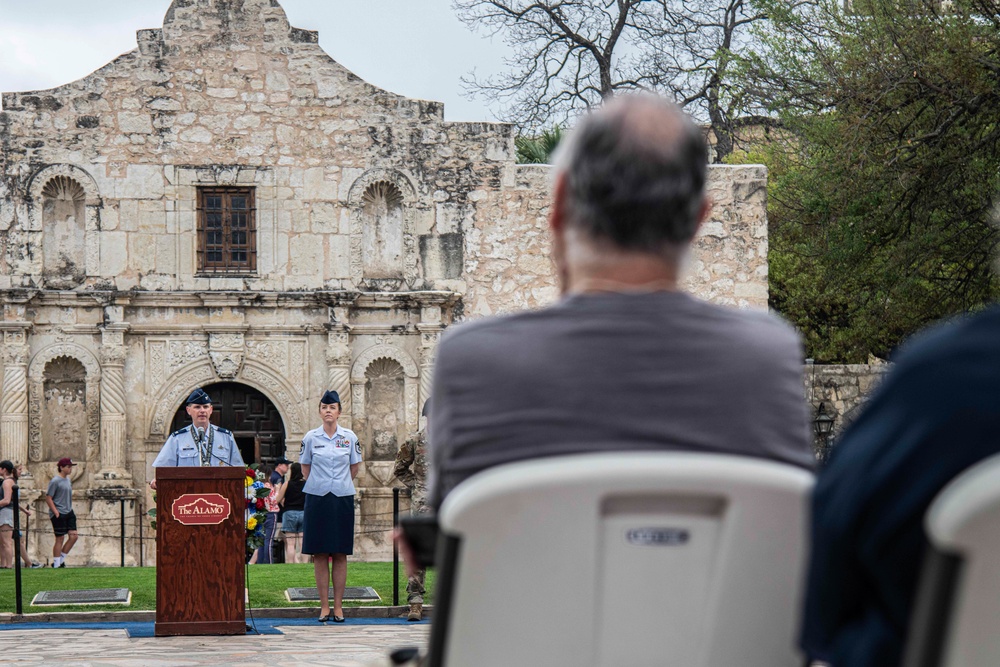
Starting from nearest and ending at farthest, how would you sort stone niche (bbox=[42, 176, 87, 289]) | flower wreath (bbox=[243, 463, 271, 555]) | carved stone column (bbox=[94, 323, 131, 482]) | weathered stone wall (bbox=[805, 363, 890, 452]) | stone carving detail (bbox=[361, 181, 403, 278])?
1. flower wreath (bbox=[243, 463, 271, 555])
2. carved stone column (bbox=[94, 323, 131, 482])
3. stone niche (bbox=[42, 176, 87, 289])
4. stone carving detail (bbox=[361, 181, 403, 278])
5. weathered stone wall (bbox=[805, 363, 890, 452])

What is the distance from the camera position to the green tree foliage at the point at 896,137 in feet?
48.8

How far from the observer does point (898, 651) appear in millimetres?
1783

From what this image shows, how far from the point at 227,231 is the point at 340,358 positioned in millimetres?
2475

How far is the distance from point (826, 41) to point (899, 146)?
281cm

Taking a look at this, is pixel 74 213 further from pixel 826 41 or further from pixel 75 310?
pixel 826 41

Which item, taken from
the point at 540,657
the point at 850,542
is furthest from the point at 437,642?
the point at 850,542

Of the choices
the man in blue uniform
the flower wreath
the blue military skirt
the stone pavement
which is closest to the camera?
the stone pavement

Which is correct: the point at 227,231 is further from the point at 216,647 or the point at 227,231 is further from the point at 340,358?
the point at 216,647

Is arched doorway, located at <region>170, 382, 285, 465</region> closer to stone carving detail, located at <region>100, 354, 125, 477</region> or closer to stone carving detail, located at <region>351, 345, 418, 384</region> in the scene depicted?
stone carving detail, located at <region>100, 354, 125, 477</region>

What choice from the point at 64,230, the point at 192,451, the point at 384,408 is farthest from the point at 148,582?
the point at 64,230

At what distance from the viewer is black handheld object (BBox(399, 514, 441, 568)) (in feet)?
7.38

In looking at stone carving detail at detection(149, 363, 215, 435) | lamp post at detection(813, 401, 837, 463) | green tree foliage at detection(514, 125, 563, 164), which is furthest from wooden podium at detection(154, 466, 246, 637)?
green tree foliage at detection(514, 125, 563, 164)

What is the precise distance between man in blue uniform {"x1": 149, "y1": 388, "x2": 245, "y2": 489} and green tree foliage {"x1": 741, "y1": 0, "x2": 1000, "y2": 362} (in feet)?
26.5

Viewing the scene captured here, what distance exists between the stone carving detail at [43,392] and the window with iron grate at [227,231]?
210 centimetres
